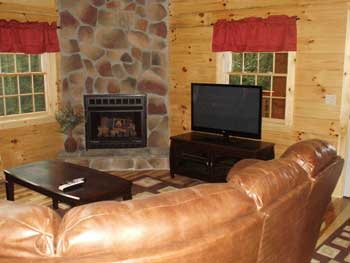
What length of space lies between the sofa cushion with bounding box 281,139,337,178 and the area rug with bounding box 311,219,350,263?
1057mm

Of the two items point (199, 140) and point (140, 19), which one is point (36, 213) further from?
point (140, 19)

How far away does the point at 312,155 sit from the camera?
2.25 metres

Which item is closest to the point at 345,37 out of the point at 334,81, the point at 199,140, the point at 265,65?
the point at 334,81

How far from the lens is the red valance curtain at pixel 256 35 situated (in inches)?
175

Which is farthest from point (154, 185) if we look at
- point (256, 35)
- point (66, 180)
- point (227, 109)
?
point (256, 35)

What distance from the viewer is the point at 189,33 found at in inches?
213

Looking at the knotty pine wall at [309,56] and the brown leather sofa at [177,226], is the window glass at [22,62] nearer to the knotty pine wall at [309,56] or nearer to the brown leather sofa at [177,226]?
the knotty pine wall at [309,56]

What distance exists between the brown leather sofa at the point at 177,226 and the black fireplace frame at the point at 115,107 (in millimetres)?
3812

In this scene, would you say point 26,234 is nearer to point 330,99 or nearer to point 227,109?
point 227,109

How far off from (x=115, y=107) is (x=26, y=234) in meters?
4.38

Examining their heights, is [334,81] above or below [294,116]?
above

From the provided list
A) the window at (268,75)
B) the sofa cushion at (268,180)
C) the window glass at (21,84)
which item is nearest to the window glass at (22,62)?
the window glass at (21,84)

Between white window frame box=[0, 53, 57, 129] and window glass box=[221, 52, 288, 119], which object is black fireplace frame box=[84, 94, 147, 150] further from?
window glass box=[221, 52, 288, 119]

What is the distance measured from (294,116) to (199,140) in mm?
1199
